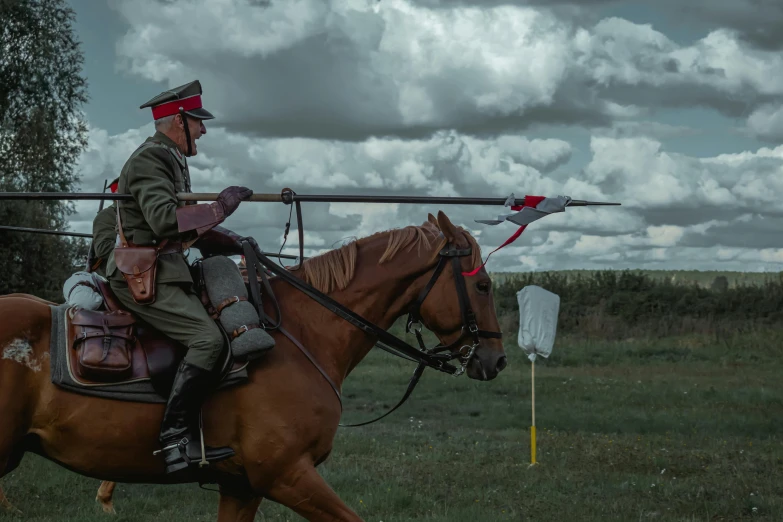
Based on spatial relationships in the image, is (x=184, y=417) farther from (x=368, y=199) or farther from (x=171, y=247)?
(x=368, y=199)

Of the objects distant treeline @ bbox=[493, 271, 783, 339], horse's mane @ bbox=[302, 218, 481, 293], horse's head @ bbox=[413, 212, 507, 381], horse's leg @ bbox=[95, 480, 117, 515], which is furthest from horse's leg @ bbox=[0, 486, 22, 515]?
distant treeline @ bbox=[493, 271, 783, 339]

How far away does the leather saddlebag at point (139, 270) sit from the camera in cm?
541

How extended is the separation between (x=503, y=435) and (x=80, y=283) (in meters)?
11.4

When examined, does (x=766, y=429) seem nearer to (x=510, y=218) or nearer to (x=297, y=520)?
(x=297, y=520)

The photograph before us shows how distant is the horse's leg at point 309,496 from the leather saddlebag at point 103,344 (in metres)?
1.19

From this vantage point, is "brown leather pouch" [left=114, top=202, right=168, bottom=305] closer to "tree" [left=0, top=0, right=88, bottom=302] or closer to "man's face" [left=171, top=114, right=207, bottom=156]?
"man's face" [left=171, top=114, right=207, bottom=156]

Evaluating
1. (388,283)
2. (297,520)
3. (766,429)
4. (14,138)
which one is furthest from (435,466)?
(14,138)

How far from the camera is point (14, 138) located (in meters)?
37.6

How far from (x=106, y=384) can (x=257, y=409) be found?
0.94m

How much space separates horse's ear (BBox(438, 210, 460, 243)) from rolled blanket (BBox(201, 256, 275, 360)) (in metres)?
1.40

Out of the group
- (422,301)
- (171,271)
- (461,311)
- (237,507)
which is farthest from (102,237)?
(461,311)

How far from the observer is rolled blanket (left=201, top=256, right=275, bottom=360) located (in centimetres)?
541

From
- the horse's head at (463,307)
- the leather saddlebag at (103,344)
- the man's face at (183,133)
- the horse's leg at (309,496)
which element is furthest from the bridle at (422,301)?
the leather saddlebag at (103,344)

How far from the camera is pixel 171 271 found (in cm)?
551
